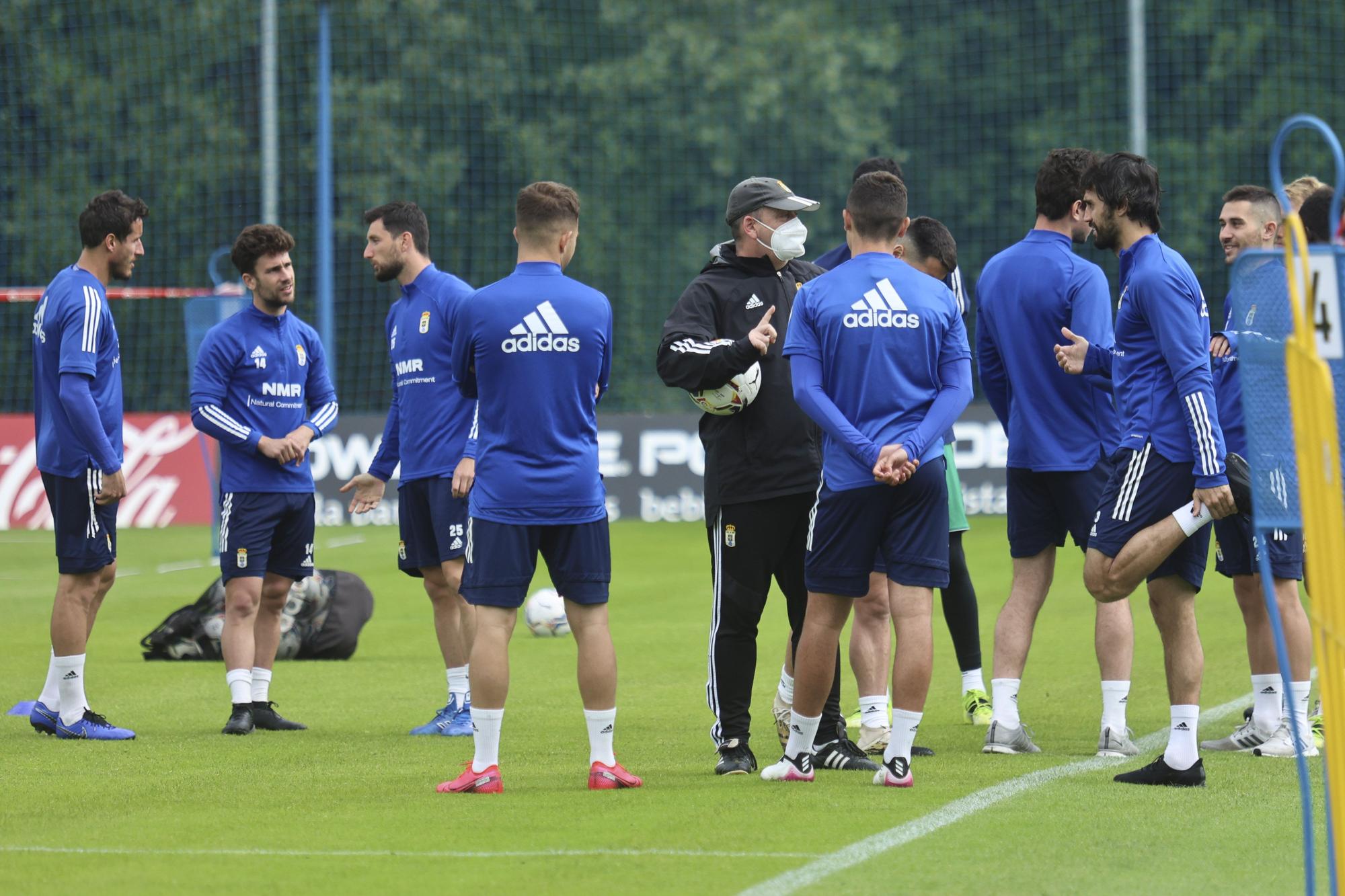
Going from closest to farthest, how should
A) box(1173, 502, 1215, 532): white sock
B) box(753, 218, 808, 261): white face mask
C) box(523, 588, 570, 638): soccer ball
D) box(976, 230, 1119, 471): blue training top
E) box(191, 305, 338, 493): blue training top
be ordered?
box(1173, 502, 1215, 532): white sock < box(753, 218, 808, 261): white face mask < box(976, 230, 1119, 471): blue training top < box(191, 305, 338, 493): blue training top < box(523, 588, 570, 638): soccer ball

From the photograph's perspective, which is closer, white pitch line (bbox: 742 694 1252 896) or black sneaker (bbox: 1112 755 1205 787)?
white pitch line (bbox: 742 694 1252 896)

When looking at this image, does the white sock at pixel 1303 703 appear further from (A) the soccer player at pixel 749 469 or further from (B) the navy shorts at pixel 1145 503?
(A) the soccer player at pixel 749 469

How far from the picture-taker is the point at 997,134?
3250 cm

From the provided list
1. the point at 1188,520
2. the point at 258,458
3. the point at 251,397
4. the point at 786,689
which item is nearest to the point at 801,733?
the point at 786,689

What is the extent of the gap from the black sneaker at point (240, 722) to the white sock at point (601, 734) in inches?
87.0

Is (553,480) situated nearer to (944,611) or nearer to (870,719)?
(870,719)

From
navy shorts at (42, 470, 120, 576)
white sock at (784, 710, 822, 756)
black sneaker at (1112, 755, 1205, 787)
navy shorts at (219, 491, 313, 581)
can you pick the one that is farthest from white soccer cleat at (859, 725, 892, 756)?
navy shorts at (42, 470, 120, 576)

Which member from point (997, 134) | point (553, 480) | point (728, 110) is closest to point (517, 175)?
point (728, 110)

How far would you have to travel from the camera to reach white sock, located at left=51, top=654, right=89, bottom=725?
305 inches

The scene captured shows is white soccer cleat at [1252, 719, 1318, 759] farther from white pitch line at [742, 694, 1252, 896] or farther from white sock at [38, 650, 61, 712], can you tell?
white sock at [38, 650, 61, 712]

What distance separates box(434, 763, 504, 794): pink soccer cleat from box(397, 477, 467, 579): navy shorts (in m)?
1.74

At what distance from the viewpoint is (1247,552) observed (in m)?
6.91

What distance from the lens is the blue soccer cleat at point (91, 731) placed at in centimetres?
770

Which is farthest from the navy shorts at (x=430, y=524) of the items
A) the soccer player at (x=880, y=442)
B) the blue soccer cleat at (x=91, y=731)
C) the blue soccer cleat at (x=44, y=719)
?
the soccer player at (x=880, y=442)
